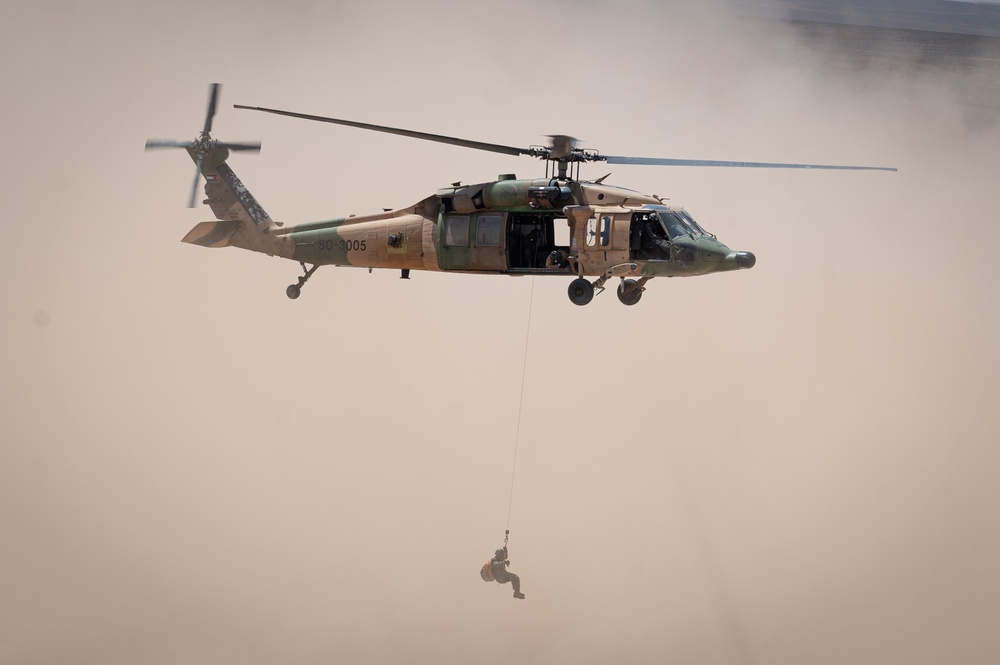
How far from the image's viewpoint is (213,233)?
1218cm

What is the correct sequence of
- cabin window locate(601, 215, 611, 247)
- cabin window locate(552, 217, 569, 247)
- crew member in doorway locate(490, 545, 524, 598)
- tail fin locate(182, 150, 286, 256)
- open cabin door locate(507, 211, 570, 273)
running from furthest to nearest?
1. crew member in doorway locate(490, 545, 524, 598)
2. tail fin locate(182, 150, 286, 256)
3. open cabin door locate(507, 211, 570, 273)
4. cabin window locate(552, 217, 569, 247)
5. cabin window locate(601, 215, 611, 247)

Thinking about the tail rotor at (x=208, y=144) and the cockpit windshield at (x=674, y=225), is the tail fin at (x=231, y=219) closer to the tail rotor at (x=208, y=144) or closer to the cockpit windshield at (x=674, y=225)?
the tail rotor at (x=208, y=144)


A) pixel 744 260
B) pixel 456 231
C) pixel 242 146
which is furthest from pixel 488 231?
pixel 242 146

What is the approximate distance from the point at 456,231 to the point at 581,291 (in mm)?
1545

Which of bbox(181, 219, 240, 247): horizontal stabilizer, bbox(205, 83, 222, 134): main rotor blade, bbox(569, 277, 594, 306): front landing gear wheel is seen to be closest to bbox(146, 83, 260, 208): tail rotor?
bbox(205, 83, 222, 134): main rotor blade

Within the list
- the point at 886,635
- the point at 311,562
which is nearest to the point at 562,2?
the point at 311,562

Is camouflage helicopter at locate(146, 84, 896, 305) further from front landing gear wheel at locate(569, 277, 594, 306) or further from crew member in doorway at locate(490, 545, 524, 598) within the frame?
crew member in doorway at locate(490, 545, 524, 598)

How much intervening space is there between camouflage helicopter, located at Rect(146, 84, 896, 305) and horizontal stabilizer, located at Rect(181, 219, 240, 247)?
61cm

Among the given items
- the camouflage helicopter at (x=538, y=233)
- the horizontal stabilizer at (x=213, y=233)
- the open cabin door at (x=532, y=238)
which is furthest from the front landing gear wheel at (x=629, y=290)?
the horizontal stabilizer at (x=213, y=233)

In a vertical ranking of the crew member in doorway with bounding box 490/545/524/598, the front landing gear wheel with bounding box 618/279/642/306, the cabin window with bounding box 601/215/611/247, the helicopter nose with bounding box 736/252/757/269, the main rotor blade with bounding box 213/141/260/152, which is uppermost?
the main rotor blade with bounding box 213/141/260/152

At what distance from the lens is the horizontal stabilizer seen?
12.1 m

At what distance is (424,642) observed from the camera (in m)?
16.7

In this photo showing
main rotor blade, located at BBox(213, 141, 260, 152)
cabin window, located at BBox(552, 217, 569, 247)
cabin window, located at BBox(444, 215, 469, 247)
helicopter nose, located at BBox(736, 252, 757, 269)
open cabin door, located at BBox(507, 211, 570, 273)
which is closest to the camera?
helicopter nose, located at BBox(736, 252, 757, 269)

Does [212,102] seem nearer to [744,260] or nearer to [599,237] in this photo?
[599,237]
